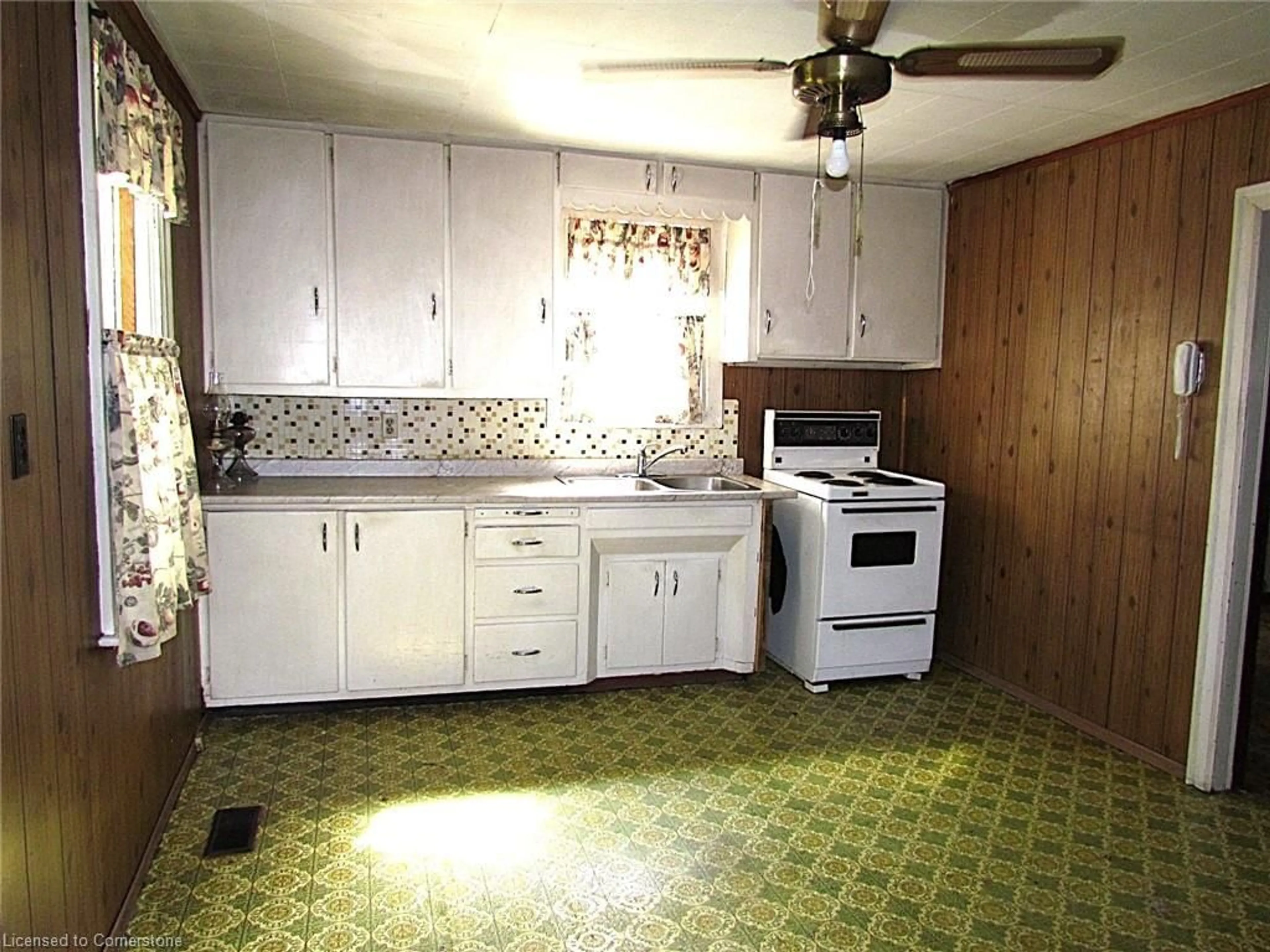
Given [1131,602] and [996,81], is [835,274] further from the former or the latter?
[1131,602]

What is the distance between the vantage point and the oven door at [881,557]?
380cm

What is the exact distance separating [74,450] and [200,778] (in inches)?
60.1

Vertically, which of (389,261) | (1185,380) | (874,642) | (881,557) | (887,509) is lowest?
(874,642)

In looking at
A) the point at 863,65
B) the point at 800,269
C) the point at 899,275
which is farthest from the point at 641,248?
the point at 863,65

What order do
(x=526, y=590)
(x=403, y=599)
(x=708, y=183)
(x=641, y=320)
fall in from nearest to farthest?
1. (x=403, y=599)
2. (x=526, y=590)
3. (x=708, y=183)
4. (x=641, y=320)

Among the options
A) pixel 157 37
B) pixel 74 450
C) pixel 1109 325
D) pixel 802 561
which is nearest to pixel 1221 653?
pixel 1109 325

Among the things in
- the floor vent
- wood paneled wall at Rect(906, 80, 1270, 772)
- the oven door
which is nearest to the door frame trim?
wood paneled wall at Rect(906, 80, 1270, 772)

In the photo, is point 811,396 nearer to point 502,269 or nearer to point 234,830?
point 502,269

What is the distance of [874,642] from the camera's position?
3922 millimetres

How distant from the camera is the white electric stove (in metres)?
3.81

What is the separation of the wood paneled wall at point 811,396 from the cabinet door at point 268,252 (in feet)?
6.45

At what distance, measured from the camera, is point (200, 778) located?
289 centimetres

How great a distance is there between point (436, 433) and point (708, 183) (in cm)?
168

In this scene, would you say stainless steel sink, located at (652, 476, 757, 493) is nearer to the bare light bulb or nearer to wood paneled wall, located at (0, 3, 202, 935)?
the bare light bulb
